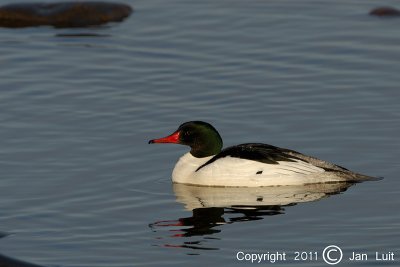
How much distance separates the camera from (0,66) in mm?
21734

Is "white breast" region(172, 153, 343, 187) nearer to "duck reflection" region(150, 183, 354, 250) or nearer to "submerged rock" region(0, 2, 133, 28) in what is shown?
"duck reflection" region(150, 183, 354, 250)

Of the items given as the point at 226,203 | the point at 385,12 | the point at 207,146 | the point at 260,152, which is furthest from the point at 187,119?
the point at 385,12

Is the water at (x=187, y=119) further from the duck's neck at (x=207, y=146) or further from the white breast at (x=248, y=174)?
the duck's neck at (x=207, y=146)

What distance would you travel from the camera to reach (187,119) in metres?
19.0

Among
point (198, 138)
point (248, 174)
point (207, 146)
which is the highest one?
point (198, 138)

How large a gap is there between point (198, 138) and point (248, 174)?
106 cm

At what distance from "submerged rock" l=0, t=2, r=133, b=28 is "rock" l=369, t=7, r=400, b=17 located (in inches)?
191

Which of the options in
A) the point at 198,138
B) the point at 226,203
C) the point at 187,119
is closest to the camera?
the point at 226,203

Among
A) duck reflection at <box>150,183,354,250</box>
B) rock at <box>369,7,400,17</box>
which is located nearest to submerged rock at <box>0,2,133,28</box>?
rock at <box>369,7,400,17</box>

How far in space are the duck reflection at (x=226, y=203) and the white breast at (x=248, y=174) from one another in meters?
0.08

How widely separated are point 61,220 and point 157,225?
1.12 metres

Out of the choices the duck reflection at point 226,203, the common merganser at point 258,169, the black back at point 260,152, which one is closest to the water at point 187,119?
the duck reflection at point 226,203

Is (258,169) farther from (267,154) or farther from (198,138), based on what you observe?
(198,138)

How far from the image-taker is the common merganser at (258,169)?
641 inches
